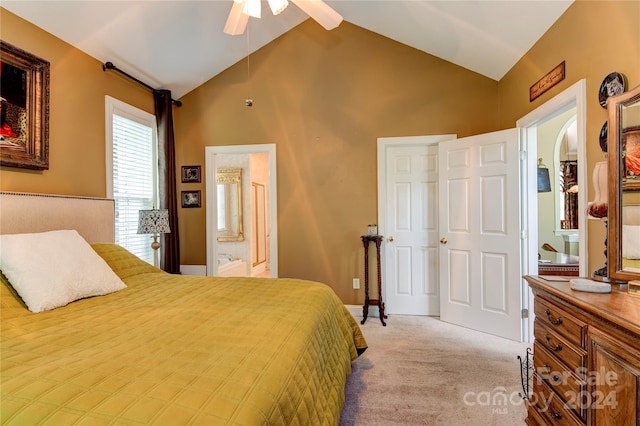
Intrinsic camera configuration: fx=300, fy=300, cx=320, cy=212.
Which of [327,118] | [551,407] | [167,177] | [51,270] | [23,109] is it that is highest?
[327,118]

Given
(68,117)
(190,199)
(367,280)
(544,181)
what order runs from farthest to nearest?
(190,199)
(544,181)
(367,280)
(68,117)

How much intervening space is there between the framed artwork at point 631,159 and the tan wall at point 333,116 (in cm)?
211

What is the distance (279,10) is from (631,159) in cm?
209

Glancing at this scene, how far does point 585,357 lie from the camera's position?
119 cm

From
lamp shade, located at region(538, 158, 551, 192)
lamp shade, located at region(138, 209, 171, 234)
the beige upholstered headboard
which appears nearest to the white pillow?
the beige upholstered headboard

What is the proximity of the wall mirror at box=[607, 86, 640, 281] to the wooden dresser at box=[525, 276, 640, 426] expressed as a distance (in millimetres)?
124

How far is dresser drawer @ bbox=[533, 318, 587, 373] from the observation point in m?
1.22

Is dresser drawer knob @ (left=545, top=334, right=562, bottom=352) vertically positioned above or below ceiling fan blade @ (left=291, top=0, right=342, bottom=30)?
below

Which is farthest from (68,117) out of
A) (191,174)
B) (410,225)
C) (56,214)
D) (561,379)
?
(561,379)

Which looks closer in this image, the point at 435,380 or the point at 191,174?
the point at 435,380

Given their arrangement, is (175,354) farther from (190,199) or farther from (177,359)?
(190,199)

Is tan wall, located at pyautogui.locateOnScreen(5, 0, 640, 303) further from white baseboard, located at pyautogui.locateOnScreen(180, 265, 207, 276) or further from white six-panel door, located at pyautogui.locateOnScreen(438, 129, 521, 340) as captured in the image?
white six-panel door, located at pyautogui.locateOnScreen(438, 129, 521, 340)

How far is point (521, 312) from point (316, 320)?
236cm

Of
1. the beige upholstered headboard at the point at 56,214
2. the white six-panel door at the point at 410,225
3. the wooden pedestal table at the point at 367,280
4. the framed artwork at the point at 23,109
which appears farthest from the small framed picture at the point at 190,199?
the white six-panel door at the point at 410,225
